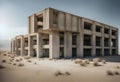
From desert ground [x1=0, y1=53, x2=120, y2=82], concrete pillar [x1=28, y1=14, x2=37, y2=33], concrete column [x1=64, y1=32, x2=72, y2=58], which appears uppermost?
concrete pillar [x1=28, y1=14, x2=37, y2=33]

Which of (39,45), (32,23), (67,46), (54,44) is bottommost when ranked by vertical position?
(67,46)

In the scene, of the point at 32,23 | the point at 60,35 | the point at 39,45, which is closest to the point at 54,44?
the point at 60,35

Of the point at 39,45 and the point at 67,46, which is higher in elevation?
the point at 39,45

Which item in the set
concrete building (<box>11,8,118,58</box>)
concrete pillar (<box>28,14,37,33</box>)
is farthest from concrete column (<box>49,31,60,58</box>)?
concrete pillar (<box>28,14,37,33</box>)

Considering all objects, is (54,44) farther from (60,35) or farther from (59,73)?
(59,73)

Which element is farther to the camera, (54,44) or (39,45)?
(39,45)

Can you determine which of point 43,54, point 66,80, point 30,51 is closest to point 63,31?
point 43,54

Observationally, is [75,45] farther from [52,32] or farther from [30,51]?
[30,51]

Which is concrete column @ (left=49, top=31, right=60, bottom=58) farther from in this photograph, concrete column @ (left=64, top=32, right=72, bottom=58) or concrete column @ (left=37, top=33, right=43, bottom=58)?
concrete column @ (left=37, top=33, right=43, bottom=58)

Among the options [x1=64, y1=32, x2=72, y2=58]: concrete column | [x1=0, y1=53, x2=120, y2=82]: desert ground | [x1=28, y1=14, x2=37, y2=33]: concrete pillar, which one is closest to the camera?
[x1=0, y1=53, x2=120, y2=82]: desert ground

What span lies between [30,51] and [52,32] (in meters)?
12.9

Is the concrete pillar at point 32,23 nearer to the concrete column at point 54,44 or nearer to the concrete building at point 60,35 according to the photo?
the concrete building at point 60,35

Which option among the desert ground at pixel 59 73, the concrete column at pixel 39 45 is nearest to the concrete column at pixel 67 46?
the concrete column at pixel 39 45

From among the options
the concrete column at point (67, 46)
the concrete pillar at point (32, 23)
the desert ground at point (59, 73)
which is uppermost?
the concrete pillar at point (32, 23)
